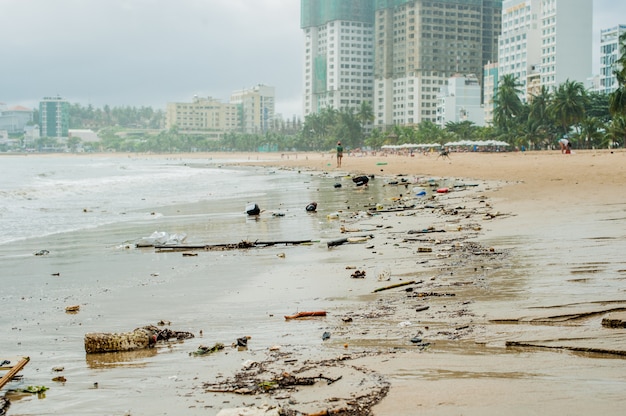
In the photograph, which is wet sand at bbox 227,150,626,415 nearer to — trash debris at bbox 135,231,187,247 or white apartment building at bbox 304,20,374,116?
trash debris at bbox 135,231,187,247

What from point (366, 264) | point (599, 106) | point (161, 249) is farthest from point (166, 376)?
point (599, 106)

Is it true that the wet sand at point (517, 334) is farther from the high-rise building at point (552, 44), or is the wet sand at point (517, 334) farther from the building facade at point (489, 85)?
the building facade at point (489, 85)

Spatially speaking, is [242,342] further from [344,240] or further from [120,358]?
[344,240]

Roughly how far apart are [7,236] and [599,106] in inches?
3472

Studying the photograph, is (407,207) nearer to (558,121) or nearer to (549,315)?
(549,315)

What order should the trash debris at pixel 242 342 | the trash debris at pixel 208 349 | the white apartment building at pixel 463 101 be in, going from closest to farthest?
the trash debris at pixel 208 349
the trash debris at pixel 242 342
the white apartment building at pixel 463 101

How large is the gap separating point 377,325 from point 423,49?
172 m

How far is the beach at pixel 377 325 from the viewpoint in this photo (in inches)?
153

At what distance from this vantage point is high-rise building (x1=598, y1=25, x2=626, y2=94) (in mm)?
130125

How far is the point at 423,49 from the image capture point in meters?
171

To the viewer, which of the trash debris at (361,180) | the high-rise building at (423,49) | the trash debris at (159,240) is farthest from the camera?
the high-rise building at (423,49)

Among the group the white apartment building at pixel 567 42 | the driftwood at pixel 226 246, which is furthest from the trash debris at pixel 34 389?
the white apartment building at pixel 567 42

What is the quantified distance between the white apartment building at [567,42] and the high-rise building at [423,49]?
3931 centimetres

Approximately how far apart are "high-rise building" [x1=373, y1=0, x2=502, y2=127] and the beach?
161833mm
